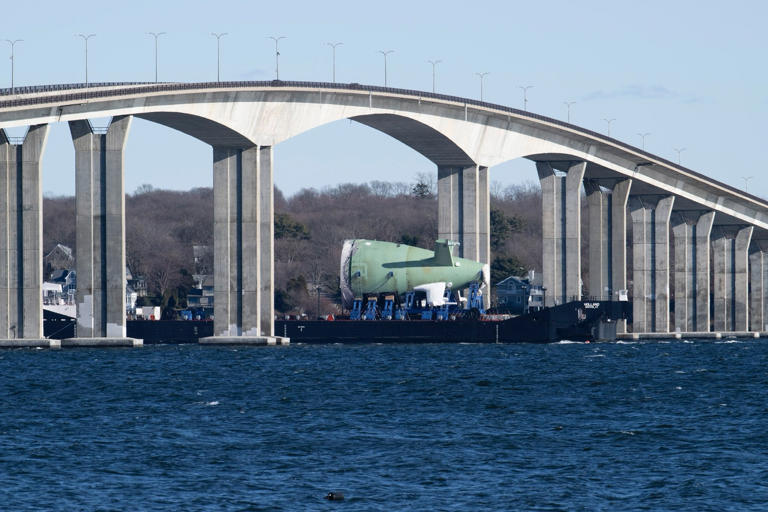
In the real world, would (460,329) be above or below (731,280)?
below

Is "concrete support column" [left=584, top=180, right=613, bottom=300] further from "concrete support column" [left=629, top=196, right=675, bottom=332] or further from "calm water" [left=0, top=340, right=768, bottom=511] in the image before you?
"calm water" [left=0, top=340, right=768, bottom=511]

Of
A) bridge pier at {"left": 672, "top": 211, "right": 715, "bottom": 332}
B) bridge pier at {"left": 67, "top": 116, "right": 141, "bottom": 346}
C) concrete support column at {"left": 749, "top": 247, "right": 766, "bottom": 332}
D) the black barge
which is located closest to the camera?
bridge pier at {"left": 67, "top": 116, "right": 141, "bottom": 346}

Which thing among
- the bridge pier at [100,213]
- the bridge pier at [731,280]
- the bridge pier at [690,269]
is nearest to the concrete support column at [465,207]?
the bridge pier at [100,213]

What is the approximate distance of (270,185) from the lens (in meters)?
95.4

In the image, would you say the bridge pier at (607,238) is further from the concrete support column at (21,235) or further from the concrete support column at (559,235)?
the concrete support column at (21,235)

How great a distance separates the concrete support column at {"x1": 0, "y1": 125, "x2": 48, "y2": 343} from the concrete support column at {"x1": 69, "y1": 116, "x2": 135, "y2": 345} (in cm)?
284

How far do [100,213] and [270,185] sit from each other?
1289 centimetres

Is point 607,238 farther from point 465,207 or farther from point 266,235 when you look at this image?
point 266,235

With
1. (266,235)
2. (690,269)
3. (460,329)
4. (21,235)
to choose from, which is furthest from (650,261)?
(21,235)

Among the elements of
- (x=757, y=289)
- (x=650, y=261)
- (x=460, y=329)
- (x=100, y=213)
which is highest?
(x=100, y=213)

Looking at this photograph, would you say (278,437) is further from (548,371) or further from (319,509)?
(548,371)

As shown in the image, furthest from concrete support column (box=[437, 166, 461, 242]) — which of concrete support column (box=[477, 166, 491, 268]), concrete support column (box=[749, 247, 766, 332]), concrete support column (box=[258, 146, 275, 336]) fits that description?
concrete support column (box=[749, 247, 766, 332])

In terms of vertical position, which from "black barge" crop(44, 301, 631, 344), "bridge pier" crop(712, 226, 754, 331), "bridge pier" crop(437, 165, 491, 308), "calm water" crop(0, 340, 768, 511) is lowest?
"calm water" crop(0, 340, 768, 511)

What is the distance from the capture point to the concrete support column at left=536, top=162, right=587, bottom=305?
398 feet
